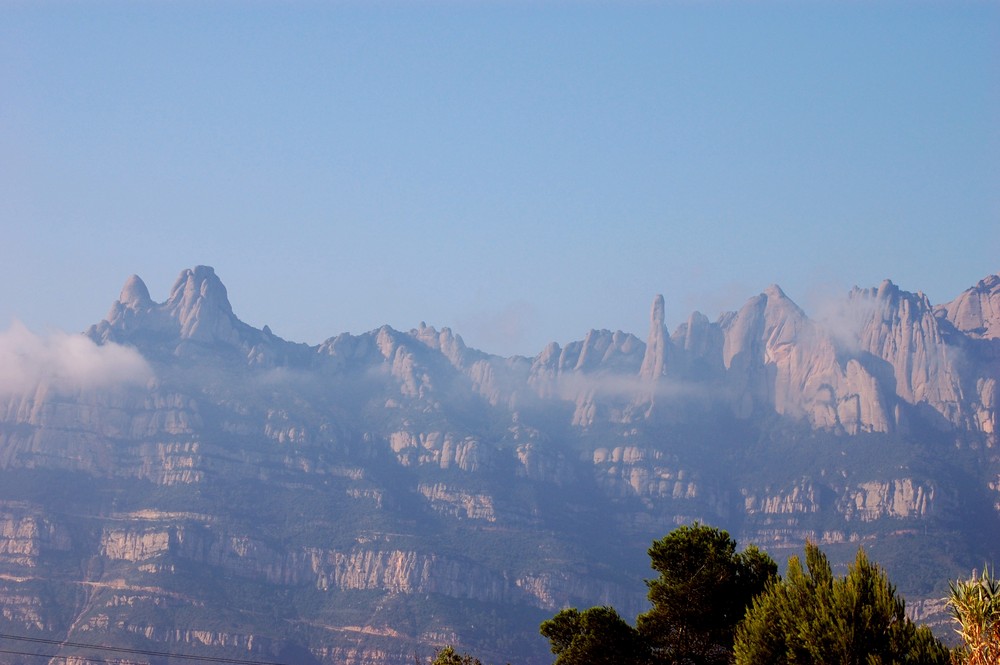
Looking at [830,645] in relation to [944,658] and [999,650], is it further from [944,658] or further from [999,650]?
[999,650]

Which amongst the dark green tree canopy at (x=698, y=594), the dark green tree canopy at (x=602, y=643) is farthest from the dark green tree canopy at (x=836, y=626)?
the dark green tree canopy at (x=602, y=643)

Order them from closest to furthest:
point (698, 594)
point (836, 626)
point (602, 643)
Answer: point (836, 626) → point (698, 594) → point (602, 643)

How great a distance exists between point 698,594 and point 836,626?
46.3ft

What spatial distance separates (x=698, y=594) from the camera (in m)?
72.2

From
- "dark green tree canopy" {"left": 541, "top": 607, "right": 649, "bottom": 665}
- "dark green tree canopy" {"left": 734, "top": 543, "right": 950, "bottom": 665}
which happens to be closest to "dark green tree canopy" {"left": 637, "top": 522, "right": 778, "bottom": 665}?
"dark green tree canopy" {"left": 541, "top": 607, "right": 649, "bottom": 665}

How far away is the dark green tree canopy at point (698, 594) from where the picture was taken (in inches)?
2835

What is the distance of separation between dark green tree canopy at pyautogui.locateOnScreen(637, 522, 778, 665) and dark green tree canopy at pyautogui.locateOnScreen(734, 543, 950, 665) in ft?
26.1

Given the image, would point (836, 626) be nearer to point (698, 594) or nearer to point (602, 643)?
point (698, 594)

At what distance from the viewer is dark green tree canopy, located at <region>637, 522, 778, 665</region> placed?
72000 millimetres

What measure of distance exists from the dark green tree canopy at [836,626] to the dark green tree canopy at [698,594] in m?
7.97

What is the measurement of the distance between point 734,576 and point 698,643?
4197 millimetres

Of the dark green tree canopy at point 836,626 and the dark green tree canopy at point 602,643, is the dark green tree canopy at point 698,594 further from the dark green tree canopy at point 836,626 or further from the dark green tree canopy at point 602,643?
the dark green tree canopy at point 836,626

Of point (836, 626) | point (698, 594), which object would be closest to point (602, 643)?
point (698, 594)

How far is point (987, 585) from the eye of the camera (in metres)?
52.9
